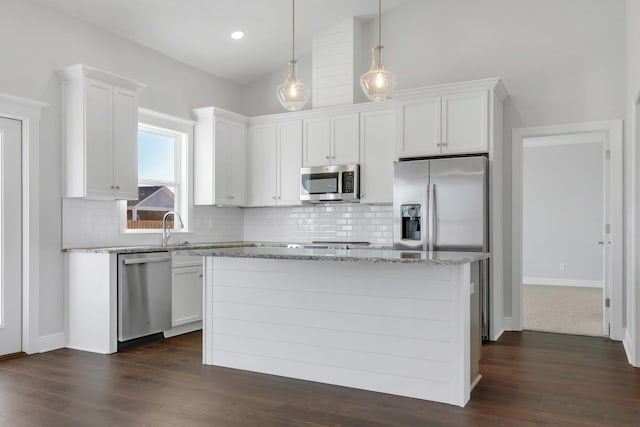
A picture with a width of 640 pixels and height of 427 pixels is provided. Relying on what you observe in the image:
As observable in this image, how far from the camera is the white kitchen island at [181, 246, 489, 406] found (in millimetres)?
3209

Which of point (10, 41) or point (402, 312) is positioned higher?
point (10, 41)

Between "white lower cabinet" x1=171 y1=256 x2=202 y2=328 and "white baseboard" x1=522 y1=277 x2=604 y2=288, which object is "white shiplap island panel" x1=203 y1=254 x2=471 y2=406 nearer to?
"white lower cabinet" x1=171 y1=256 x2=202 y2=328

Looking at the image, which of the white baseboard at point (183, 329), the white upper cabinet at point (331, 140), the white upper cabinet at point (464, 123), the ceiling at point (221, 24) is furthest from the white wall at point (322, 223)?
the ceiling at point (221, 24)

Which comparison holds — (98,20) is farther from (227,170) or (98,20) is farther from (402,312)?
(402,312)

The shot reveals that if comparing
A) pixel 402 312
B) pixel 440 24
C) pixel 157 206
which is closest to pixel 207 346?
pixel 402 312

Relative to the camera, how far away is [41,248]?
450 cm

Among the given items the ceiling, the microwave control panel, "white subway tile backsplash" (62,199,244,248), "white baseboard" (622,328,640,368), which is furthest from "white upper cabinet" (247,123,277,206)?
"white baseboard" (622,328,640,368)

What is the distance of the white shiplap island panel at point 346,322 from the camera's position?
3.22 meters

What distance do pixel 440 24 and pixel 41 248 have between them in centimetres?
470

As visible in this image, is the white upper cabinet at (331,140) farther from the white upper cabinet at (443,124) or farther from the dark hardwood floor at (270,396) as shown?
the dark hardwood floor at (270,396)

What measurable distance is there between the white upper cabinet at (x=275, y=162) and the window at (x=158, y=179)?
90 centimetres

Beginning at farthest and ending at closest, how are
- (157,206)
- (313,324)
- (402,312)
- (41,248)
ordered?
(157,206)
(41,248)
(313,324)
(402,312)

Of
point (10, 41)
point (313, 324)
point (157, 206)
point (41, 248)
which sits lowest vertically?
point (313, 324)

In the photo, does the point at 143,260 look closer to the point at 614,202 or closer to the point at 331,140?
the point at 331,140
